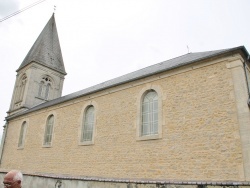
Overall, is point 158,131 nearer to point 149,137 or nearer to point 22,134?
point 149,137

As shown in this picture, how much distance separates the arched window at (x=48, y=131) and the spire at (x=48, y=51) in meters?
8.86

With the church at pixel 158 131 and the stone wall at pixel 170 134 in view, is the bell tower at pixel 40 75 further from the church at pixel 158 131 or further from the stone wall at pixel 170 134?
the stone wall at pixel 170 134

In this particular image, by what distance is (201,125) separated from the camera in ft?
24.2

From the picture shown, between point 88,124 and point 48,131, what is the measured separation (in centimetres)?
390

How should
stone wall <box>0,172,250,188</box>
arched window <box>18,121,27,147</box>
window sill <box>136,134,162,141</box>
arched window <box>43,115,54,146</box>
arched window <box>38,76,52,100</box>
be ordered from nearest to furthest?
stone wall <box>0,172,250,188</box> < window sill <box>136,134,162,141</box> < arched window <box>43,115,54,146</box> < arched window <box>18,121,27,147</box> < arched window <box>38,76,52,100</box>

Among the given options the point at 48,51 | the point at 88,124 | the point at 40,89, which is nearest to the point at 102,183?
the point at 88,124

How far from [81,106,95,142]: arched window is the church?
5cm

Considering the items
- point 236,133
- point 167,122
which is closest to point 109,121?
point 167,122

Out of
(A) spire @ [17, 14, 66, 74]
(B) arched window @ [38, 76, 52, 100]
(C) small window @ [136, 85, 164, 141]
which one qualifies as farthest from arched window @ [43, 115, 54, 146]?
(A) spire @ [17, 14, 66, 74]

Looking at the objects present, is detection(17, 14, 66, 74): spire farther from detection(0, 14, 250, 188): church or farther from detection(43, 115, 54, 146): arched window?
detection(43, 115, 54, 146): arched window

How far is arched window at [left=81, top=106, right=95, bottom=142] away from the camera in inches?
447

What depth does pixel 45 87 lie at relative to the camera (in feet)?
71.0

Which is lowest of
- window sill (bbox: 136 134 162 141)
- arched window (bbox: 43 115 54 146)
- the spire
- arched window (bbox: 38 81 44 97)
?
window sill (bbox: 136 134 162 141)

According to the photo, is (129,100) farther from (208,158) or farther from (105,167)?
(208,158)
